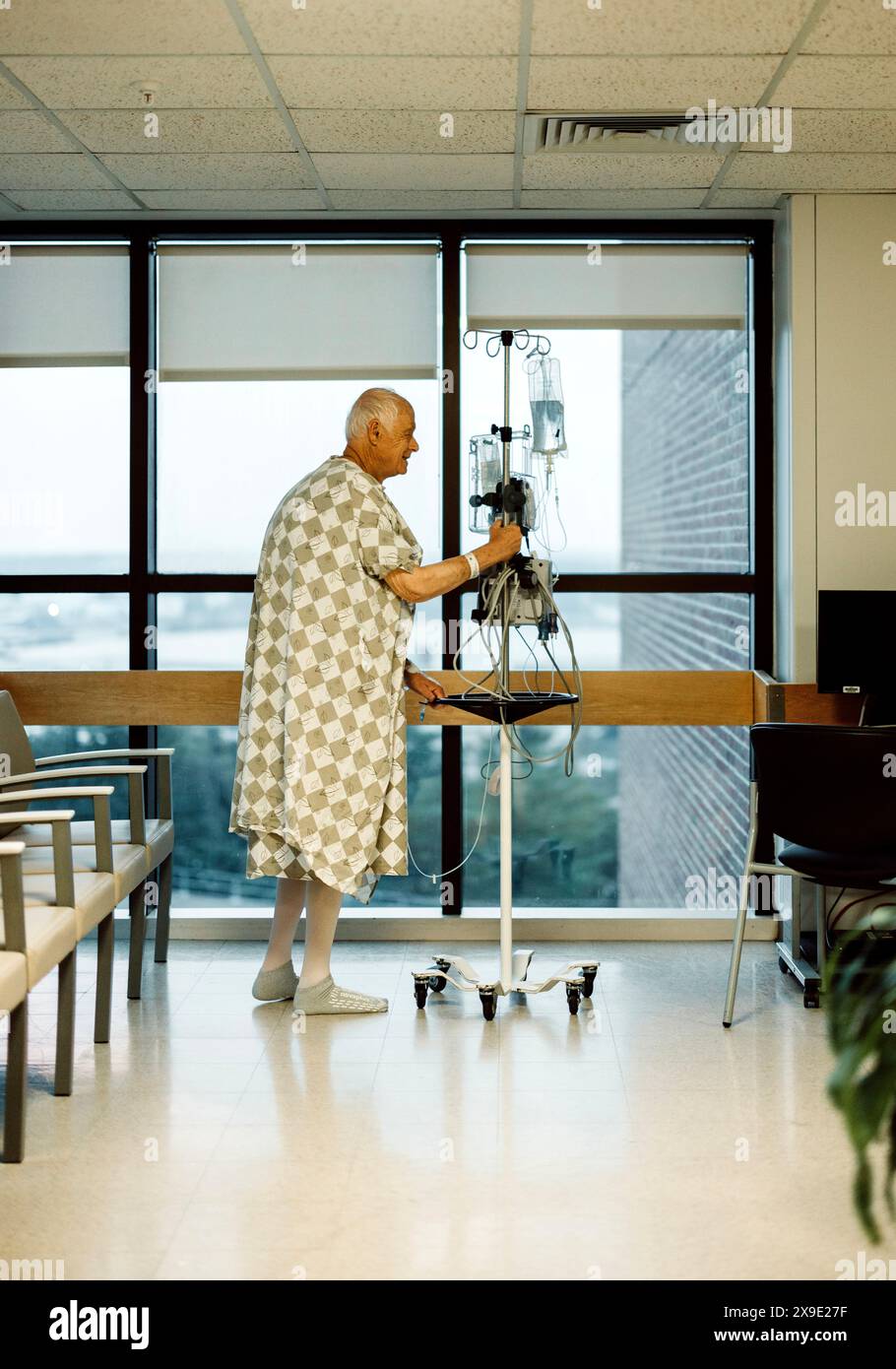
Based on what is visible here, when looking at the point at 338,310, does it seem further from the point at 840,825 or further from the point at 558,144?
the point at 840,825

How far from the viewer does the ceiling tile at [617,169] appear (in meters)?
4.12

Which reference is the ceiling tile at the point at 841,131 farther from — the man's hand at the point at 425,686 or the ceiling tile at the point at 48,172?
the ceiling tile at the point at 48,172

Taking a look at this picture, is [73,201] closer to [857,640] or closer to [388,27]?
[388,27]

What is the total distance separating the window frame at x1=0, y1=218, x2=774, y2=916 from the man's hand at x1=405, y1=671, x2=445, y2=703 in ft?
3.10

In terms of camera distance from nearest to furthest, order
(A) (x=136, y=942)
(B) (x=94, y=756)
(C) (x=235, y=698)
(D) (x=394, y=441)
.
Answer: (D) (x=394, y=441)
(A) (x=136, y=942)
(B) (x=94, y=756)
(C) (x=235, y=698)

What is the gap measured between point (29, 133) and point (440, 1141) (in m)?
3.14

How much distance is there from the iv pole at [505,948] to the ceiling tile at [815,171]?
3.53 ft

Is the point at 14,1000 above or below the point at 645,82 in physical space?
below

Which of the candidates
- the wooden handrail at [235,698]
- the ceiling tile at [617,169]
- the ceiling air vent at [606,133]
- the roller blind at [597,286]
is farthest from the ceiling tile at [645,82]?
the wooden handrail at [235,698]

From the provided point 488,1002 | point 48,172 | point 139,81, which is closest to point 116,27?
point 139,81

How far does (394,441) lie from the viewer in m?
3.86

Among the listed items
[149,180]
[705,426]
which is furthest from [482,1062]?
[149,180]

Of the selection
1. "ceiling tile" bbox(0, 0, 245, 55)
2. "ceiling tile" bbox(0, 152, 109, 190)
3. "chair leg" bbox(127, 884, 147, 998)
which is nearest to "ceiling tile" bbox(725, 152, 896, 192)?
"ceiling tile" bbox(0, 0, 245, 55)
